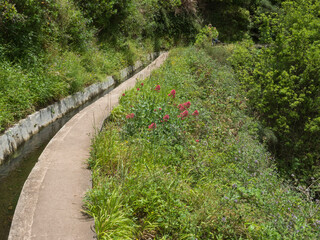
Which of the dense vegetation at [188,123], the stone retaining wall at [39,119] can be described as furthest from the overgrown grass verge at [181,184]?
the stone retaining wall at [39,119]

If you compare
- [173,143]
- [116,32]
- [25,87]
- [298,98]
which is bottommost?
[298,98]

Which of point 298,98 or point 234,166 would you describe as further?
point 298,98

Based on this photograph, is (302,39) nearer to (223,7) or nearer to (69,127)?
(69,127)

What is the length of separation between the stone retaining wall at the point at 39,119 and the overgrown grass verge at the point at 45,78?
150 millimetres

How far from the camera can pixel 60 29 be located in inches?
405

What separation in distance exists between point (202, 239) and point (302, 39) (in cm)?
839

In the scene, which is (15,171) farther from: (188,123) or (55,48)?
(55,48)

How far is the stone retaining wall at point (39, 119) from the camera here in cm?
566

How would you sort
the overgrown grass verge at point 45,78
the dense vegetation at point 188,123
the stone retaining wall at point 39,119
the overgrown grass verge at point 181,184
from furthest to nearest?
the overgrown grass verge at point 45,78, the stone retaining wall at point 39,119, the dense vegetation at point 188,123, the overgrown grass verge at point 181,184

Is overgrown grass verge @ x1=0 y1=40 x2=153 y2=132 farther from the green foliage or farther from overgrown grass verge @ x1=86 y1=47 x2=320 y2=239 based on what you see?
the green foliage

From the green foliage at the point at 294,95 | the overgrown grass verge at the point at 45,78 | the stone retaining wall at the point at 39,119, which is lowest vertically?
the green foliage at the point at 294,95

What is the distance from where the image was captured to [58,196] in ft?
12.7

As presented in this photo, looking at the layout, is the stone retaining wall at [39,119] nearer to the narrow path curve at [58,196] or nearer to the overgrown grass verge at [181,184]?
the narrow path curve at [58,196]

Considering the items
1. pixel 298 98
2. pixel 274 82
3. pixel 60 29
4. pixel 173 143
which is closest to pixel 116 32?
pixel 60 29
